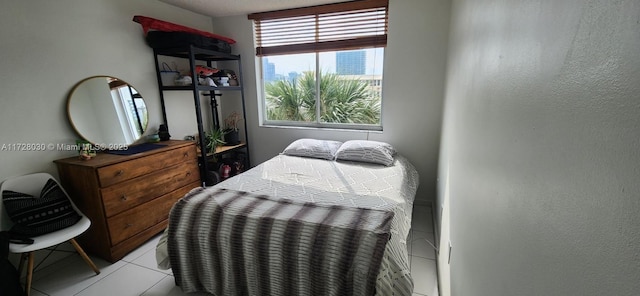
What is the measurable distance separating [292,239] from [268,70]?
8.48 feet

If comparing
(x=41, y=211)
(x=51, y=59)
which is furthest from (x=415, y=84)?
(x=41, y=211)

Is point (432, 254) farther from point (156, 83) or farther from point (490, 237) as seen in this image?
point (156, 83)

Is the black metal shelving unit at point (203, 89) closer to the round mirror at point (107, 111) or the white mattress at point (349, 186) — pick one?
the round mirror at point (107, 111)

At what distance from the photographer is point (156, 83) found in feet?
9.57

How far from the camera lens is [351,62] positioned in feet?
→ 10.4

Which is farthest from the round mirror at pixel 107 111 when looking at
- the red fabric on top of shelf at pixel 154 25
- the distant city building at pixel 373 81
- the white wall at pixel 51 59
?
the distant city building at pixel 373 81

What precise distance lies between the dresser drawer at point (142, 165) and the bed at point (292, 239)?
73 cm

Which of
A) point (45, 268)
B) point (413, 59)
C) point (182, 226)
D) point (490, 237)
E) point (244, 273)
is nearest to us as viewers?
point (490, 237)

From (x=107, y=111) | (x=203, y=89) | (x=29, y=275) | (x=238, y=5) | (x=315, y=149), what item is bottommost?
(x=29, y=275)

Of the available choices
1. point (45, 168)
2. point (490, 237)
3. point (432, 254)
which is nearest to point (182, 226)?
point (45, 168)

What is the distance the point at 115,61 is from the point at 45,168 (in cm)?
108

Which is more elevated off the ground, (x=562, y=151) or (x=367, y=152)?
(x=562, y=151)

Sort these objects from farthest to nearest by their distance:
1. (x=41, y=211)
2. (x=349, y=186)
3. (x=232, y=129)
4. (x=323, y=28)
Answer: (x=232, y=129) < (x=323, y=28) < (x=349, y=186) < (x=41, y=211)

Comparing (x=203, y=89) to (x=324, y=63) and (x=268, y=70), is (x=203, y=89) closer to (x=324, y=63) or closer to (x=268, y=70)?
(x=268, y=70)
